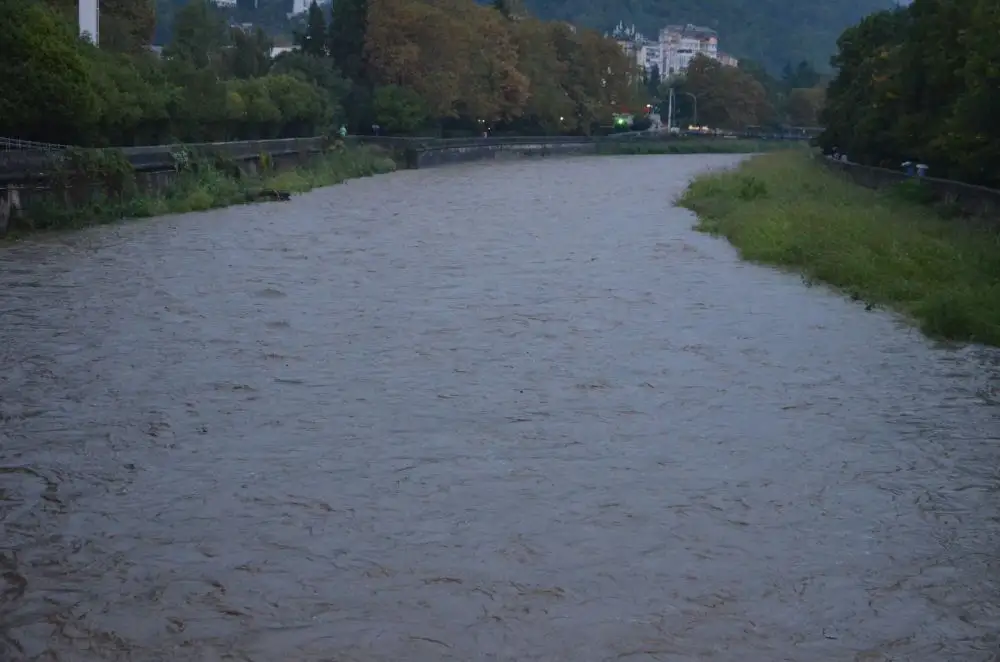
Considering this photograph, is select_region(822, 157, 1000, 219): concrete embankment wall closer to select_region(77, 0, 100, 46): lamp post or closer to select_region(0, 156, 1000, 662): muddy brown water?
select_region(0, 156, 1000, 662): muddy brown water

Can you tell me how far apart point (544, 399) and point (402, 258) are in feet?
44.4

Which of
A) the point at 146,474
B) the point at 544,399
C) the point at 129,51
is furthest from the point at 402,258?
the point at 129,51

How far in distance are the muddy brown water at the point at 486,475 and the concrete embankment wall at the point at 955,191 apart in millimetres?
6755

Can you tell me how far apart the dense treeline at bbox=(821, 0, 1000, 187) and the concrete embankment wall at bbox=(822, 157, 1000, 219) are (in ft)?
1.67

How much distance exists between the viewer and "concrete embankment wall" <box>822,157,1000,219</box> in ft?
95.5

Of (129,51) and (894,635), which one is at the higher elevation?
(129,51)

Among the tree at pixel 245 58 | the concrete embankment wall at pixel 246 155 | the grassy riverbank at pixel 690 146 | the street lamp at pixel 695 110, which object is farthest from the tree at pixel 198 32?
the street lamp at pixel 695 110

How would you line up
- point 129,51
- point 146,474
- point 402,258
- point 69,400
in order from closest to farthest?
point 146,474
point 69,400
point 402,258
point 129,51

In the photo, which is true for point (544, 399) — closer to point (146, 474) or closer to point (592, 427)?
point (592, 427)

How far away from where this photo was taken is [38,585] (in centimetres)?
928

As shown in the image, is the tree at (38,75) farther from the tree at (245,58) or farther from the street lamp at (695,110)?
the street lamp at (695,110)

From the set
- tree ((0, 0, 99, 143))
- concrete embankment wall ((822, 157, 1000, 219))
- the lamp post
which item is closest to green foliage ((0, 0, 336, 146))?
tree ((0, 0, 99, 143))

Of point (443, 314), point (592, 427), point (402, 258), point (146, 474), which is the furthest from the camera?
point (402, 258)

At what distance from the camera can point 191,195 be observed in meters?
39.2
